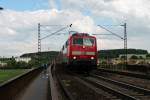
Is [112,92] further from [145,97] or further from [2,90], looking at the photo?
[2,90]

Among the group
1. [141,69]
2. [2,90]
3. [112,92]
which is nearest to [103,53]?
[141,69]

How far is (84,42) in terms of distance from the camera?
42.8 meters

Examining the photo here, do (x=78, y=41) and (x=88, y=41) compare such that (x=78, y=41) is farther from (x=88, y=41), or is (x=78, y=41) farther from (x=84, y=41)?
(x=88, y=41)

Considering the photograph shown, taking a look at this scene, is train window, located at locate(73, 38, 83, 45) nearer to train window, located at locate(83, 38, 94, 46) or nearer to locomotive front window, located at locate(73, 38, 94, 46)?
locomotive front window, located at locate(73, 38, 94, 46)

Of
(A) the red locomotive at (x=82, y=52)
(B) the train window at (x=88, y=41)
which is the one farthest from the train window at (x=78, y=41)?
(B) the train window at (x=88, y=41)

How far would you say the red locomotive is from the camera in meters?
41.9

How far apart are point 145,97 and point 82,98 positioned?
9.29ft

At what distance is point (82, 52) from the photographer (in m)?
42.2

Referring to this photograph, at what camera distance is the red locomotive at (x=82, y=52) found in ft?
137

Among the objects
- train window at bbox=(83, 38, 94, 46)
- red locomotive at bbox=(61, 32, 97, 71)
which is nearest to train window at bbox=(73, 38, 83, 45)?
red locomotive at bbox=(61, 32, 97, 71)

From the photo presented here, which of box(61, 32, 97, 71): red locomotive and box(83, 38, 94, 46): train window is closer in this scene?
box(61, 32, 97, 71): red locomotive

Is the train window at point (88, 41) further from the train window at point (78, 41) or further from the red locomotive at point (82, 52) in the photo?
the train window at point (78, 41)

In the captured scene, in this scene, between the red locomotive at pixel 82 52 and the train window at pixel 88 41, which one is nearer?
the red locomotive at pixel 82 52

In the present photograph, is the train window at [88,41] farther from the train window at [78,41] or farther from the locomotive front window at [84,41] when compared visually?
the train window at [78,41]
